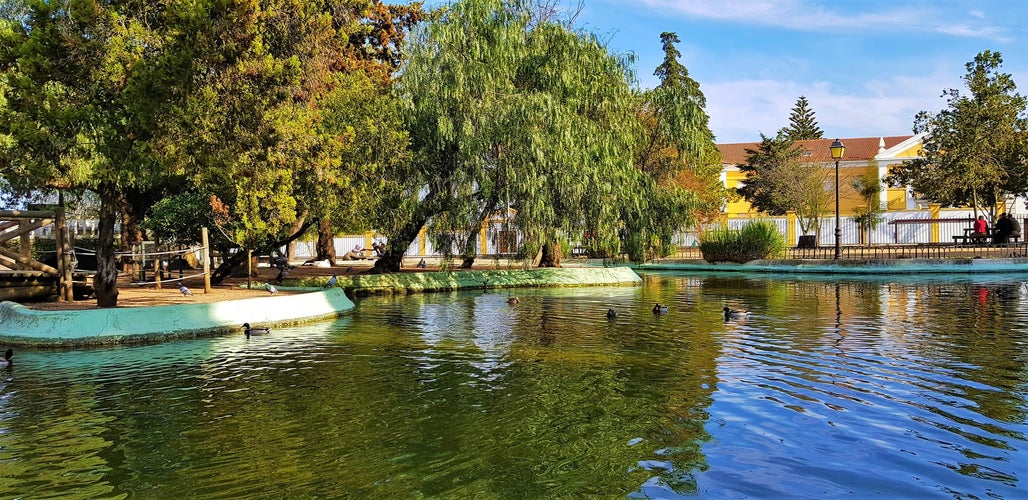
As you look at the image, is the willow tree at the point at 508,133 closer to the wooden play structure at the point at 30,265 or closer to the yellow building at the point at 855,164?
the wooden play structure at the point at 30,265

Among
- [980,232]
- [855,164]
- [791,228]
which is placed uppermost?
[855,164]

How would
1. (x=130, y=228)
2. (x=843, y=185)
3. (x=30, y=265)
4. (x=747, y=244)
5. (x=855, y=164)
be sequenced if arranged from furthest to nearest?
1. (x=855, y=164)
2. (x=843, y=185)
3. (x=747, y=244)
4. (x=130, y=228)
5. (x=30, y=265)

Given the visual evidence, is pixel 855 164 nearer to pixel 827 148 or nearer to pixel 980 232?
pixel 827 148

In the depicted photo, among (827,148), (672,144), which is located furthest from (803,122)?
(672,144)

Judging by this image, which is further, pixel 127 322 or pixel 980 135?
pixel 980 135

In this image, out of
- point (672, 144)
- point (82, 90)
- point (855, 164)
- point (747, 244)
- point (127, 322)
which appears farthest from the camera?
point (855, 164)

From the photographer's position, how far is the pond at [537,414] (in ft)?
20.0

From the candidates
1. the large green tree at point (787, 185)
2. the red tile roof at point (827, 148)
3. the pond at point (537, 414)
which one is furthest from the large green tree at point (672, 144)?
the red tile roof at point (827, 148)

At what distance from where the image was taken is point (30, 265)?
18781mm

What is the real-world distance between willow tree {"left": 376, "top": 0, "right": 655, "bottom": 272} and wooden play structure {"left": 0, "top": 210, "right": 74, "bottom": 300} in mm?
9602

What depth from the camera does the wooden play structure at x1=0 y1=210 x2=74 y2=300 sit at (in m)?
18.3

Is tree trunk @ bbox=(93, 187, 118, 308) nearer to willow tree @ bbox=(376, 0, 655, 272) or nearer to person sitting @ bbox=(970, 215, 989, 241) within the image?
willow tree @ bbox=(376, 0, 655, 272)

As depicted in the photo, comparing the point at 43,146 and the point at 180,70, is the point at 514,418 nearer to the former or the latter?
the point at 180,70

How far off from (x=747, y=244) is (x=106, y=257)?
29340mm
